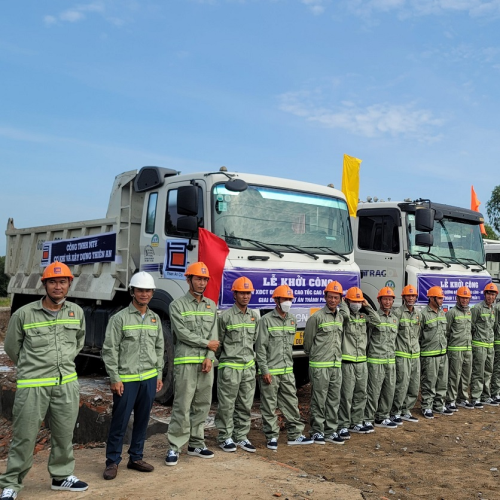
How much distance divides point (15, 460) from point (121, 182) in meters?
4.62

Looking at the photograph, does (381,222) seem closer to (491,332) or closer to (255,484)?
(491,332)

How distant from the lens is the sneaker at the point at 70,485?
15.2ft

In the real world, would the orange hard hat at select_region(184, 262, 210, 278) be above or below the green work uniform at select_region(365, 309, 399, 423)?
above

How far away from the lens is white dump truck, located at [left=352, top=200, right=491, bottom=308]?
9.03 m

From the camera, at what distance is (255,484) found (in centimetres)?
469

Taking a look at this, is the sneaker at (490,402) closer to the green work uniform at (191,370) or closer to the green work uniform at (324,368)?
the green work uniform at (324,368)

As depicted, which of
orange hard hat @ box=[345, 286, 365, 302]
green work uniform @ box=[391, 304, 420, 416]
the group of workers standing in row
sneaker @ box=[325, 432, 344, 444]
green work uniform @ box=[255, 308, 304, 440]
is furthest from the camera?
green work uniform @ box=[391, 304, 420, 416]

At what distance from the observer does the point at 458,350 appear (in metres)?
8.28

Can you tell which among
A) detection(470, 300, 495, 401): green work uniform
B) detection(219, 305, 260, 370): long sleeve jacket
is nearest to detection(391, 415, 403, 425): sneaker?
detection(470, 300, 495, 401): green work uniform

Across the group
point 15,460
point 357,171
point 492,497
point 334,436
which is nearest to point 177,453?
point 15,460

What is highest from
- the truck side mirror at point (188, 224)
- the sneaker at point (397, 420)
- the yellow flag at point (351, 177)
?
the yellow flag at point (351, 177)

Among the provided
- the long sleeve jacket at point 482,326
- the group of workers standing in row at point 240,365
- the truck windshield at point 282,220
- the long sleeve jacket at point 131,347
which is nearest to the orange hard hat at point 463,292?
the group of workers standing in row at point 240,365

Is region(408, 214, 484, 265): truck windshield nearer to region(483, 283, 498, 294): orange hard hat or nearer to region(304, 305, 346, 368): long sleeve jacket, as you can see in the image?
region(483, 283, 498, 294): orange hard hat

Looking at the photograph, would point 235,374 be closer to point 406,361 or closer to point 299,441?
point 299,441
